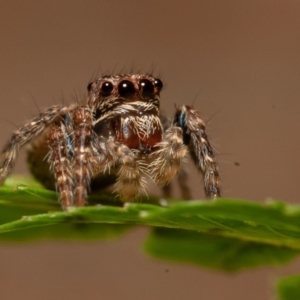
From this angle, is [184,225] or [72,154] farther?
[72,154]

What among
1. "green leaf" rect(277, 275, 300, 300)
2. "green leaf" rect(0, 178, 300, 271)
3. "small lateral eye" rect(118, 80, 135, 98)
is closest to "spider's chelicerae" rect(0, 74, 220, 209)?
"small lateral eye" rect(118, 80, 135, 98)

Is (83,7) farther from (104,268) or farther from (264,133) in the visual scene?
(104,268)

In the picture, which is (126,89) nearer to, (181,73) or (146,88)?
(146,88)

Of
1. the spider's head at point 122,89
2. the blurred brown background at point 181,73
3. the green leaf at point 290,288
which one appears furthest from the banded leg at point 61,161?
the blurred brown background at point 181,73

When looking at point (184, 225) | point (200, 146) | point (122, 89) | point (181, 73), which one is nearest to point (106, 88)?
point (122, 89)

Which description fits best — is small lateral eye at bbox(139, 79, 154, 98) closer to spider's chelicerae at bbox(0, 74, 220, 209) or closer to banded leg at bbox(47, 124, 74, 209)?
spider's chelicerae at bbox(0, 74, 220, 209)

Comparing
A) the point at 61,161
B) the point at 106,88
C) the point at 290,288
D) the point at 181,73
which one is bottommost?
the point at 290,288
